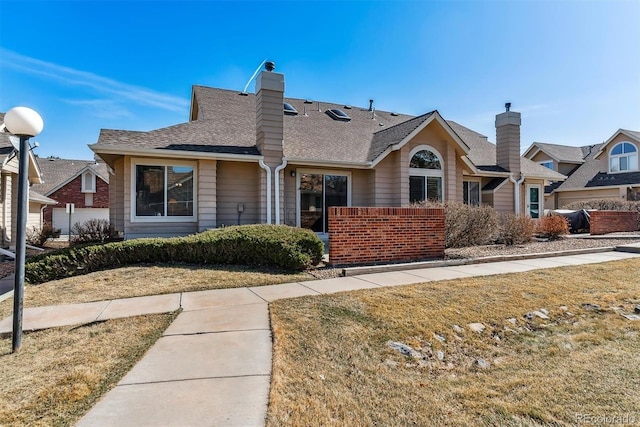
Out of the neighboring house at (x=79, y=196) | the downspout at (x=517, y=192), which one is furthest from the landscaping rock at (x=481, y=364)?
the neighboring house at (x=79, y=196)

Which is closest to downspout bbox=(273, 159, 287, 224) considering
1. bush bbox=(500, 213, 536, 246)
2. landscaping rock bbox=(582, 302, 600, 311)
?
bush bbox=(500, 213, 536, 246)

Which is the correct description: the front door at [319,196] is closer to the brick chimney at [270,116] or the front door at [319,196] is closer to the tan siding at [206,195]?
the brick chimney at [270,116]

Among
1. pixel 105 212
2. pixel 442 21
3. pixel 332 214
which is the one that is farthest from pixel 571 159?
pixel 105 212

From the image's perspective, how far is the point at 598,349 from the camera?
4.32 meters

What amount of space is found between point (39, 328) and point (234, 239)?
3995 mm

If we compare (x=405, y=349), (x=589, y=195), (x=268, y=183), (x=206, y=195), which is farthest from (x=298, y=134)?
(x=589, y=195)

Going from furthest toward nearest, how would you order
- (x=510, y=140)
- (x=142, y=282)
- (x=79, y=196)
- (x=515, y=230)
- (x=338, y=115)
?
(x=79, y=196), (x=338, y=115), (x=510, y=140), (x=515, y=230), (x=142, y=282)

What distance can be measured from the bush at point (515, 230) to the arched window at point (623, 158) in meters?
20.1

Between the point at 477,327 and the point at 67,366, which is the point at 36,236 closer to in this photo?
the point at 67,366

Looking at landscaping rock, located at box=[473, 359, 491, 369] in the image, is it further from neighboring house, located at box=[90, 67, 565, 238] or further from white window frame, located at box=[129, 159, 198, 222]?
white window frame, located at box=[129, 159, 198, 222]

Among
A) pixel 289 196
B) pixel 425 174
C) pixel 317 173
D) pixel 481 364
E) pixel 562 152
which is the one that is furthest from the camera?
pixel 562 152

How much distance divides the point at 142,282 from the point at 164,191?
4.97 metres

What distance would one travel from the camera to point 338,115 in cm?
1730

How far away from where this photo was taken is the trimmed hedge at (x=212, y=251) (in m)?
7.67
